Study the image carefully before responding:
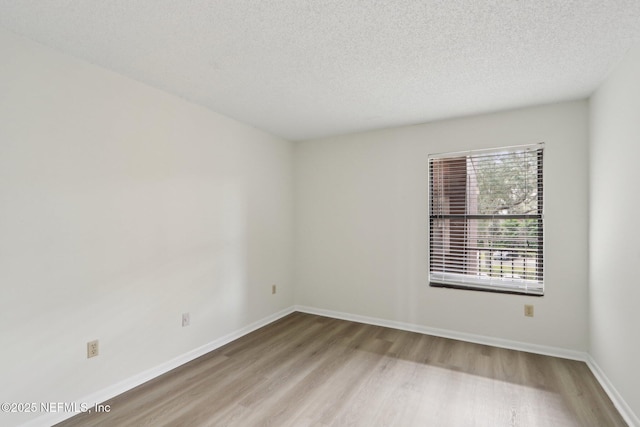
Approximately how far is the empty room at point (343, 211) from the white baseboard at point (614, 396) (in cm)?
2

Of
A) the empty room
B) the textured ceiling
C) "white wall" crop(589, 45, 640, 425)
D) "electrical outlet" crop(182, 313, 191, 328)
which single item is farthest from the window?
"electrical outlet" crop(182, 313, 191, 328)

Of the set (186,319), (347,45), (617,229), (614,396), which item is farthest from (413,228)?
(186,319)

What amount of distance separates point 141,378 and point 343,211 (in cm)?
274

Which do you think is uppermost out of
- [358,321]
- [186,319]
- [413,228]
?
[413,228]

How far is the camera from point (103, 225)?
2.25 metres

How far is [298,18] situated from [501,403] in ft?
9.51

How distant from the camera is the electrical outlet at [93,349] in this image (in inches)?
84.9

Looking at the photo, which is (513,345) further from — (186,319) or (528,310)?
(186,319)

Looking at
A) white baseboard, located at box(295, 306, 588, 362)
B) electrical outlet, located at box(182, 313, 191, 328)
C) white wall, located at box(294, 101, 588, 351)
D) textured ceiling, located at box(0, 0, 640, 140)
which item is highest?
textured ceiling, located at box(0, 0, 640, 140)

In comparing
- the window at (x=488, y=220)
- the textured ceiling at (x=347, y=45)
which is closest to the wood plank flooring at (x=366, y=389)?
the window at (x=488, y=220)

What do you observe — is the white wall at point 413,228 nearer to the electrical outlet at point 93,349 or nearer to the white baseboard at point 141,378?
the white baseboard at point 141,378

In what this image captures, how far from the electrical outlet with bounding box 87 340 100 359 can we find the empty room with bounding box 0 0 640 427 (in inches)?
0.7

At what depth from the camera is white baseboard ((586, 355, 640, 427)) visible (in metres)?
1.94

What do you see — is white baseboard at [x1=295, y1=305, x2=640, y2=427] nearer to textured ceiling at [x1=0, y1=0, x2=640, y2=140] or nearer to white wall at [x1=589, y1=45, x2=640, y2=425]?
white wall at [x1=589, y1=45, x2=640, y2=425]
